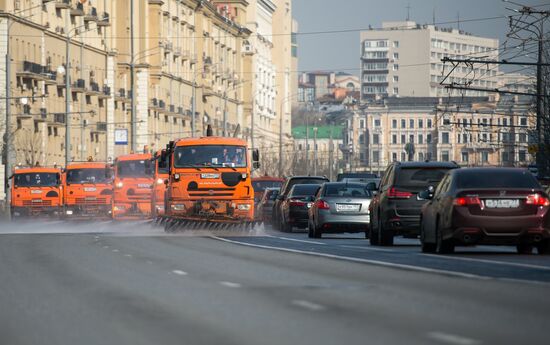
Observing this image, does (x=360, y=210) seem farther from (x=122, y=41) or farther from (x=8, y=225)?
(x=122, y=41)

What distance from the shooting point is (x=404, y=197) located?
1336 inches

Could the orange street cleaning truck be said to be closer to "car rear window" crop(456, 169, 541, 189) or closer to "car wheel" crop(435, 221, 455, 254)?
"car wheel" crop(435, 221, 455, 254)

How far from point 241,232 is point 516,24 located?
60.8 feet

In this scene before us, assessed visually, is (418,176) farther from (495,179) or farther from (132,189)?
(132,189)

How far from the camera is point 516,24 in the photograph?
58.9m

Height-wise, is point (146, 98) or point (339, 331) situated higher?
point (146, 98)

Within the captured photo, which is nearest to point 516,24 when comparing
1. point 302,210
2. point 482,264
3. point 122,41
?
point 302,210

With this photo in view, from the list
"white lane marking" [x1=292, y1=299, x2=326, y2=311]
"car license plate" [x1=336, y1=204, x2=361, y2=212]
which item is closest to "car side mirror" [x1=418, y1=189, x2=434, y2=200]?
"car license plate" [x1=336, y1=204, x2=361, y2=212]

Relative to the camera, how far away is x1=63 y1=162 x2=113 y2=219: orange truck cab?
217 ft

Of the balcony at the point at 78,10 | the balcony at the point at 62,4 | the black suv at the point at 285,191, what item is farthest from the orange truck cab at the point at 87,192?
the balcony at the point at 78,10

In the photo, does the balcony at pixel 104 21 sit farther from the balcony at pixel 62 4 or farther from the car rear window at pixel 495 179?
the car rear window at pixel 495 179

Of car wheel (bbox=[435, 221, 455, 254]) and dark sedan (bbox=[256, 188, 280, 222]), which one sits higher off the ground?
dark sedan (bbox=[256, 188, 280, 222])

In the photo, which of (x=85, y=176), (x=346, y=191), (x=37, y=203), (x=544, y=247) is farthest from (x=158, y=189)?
(x=544, y=247)

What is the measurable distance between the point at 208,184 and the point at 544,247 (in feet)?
56.6
